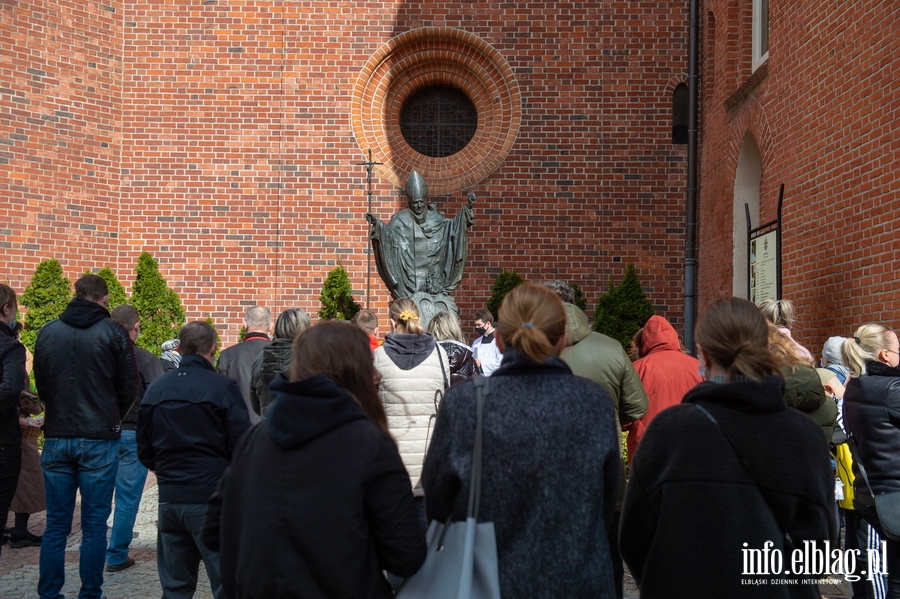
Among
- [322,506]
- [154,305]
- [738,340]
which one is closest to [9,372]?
[322,506]

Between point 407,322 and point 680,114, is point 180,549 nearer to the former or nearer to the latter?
point 407,322

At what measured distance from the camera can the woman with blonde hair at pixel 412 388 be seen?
4082mm

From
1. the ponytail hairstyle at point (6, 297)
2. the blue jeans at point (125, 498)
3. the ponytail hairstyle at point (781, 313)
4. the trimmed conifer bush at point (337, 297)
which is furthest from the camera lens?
the trimmed conifer bush at point (337, 297)

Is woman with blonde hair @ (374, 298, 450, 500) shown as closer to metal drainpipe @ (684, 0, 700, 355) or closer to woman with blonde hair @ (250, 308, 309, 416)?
woman with blonde hair @ (250, 308, 309, 416)

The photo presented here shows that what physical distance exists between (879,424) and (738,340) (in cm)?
172

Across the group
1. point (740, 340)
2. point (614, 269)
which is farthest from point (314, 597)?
point (614, 269)

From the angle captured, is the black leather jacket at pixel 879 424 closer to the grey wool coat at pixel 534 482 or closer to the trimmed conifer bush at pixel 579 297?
the grey wool coat at pixel 534 482

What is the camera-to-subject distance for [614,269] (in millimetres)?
12070

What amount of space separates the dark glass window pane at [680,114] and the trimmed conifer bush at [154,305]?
23.3 feet

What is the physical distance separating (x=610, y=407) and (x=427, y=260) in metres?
6.05

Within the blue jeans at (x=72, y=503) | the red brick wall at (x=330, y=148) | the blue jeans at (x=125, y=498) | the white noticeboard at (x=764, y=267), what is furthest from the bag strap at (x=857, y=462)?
the red brick wall at (x=330, y=148)

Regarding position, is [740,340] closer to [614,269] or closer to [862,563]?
[862,563]

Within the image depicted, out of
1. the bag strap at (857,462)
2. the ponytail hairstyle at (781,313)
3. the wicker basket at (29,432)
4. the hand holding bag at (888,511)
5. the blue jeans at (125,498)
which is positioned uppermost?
the ponytail hairstyle at (781,313)

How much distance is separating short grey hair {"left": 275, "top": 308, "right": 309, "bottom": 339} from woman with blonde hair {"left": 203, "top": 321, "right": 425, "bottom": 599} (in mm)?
2146
